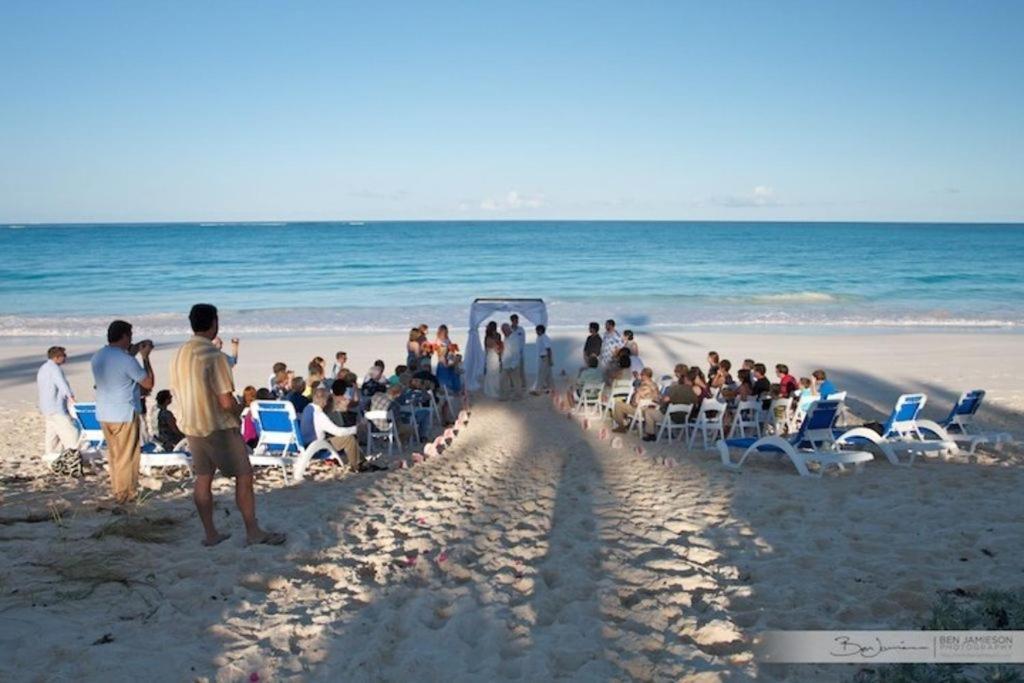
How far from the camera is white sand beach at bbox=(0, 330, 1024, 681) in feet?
11.5

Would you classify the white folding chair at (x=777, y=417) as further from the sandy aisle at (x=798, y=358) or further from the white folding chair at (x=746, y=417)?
the sandy aisle at (x=798, y=358)

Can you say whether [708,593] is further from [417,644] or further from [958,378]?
[958,378]

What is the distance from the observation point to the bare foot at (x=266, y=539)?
4.82 m

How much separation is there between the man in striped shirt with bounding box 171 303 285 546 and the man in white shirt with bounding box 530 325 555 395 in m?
8.43

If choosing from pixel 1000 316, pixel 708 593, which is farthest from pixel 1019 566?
pixel 1000 316

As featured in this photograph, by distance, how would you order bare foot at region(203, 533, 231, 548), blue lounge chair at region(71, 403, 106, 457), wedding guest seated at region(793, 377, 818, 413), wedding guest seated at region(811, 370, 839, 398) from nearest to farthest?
1. bare foot at region(203, 533, 231, 548)
2. blue lounge chair at region(71, 403, 106, 457)
3. wedding guest seated at region(793, 377, 818, 413)
4. wedding guest seated at region(811, 370, 839, 398)

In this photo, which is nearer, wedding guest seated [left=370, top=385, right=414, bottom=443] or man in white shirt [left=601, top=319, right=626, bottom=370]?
wedding guest seated [left=370, top=385, right=414, bottom=443]

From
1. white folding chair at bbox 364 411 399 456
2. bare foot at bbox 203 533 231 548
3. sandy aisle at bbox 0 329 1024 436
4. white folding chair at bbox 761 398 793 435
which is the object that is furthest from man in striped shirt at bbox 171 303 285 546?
sandy aisle at bbox 0 329 1024 436

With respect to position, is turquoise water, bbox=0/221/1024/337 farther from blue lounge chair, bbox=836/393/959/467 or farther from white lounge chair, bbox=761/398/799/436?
blue lounge chair, bbox=836/393/959/467

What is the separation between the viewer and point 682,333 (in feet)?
69.3

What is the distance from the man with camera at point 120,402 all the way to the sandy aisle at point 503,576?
33 cm

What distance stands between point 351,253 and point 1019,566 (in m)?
56.1

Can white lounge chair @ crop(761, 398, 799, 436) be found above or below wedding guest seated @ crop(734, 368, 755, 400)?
below
